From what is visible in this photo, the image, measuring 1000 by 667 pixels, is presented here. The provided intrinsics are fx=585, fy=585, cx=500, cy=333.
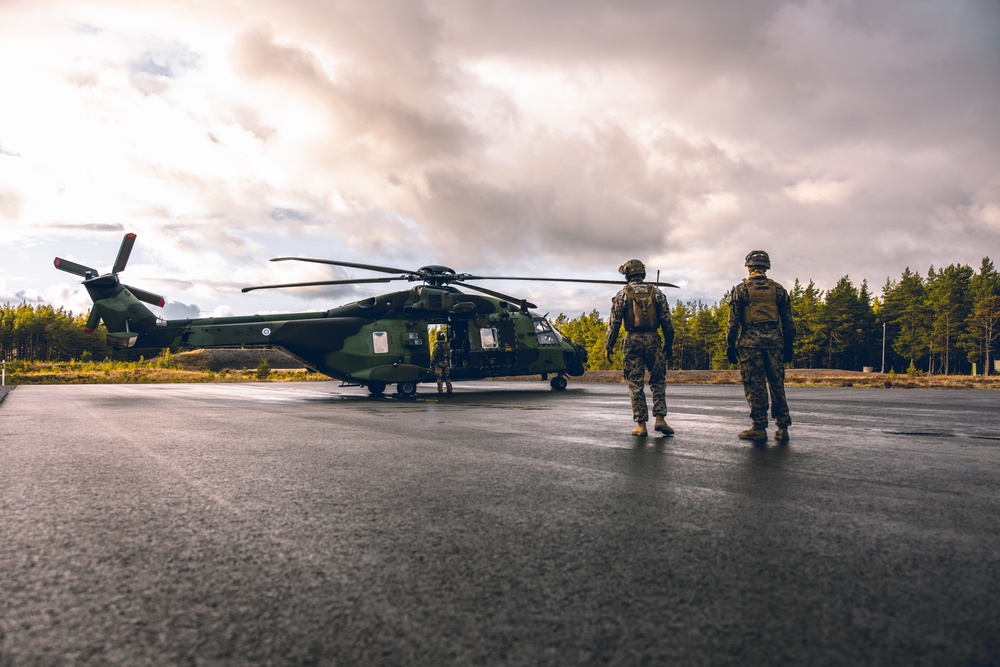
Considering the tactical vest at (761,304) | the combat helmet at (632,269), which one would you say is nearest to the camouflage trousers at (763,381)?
the tactical vest at (761,304)

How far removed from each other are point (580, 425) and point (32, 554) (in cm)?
711

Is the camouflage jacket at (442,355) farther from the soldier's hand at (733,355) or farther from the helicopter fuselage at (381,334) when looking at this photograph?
the soldier's hand at (733,355)

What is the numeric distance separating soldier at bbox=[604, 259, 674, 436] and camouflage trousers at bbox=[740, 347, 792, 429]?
1016 mm

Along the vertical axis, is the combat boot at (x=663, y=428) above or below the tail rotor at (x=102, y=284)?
below

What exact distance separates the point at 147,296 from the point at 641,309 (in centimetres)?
1685

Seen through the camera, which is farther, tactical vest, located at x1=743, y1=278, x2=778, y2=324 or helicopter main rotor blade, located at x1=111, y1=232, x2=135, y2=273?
helicopter main rotor blade, located at x1=111, y1=232, x2=135, y2=273

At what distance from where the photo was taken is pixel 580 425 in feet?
29.5

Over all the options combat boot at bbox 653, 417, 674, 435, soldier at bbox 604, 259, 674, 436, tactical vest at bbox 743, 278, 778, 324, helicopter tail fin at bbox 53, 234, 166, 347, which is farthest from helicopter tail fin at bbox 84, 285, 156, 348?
tactical vest at bbox 743, 278, 778, 324

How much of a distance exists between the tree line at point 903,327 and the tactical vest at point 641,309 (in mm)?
60416

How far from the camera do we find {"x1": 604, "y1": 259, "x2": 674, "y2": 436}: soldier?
7852mm

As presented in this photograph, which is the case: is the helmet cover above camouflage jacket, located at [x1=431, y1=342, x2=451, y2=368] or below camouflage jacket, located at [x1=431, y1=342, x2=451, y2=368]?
above

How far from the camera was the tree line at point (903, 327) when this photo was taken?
67.8m

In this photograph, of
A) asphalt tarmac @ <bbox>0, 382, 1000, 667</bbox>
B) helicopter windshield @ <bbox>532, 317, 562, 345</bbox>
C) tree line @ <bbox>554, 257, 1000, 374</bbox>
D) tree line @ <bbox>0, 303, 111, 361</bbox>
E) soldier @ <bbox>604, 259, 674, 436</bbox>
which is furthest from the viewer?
tree line @ <bbox>0, 303, 111, 361</bbox>

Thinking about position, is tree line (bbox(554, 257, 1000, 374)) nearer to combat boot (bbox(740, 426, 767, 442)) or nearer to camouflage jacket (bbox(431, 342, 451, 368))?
camouflage jacket (bbox(431, 342, 451, 368))
